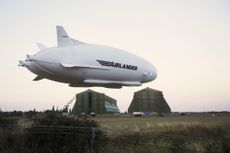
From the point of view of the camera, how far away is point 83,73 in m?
16.5

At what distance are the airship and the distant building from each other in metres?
62.0

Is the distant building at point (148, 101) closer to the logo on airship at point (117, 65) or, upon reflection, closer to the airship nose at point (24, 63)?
the logo on airship at point (117, 65)

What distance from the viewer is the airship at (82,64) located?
15898 millimetres

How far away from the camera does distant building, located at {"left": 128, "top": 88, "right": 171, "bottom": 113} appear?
3187 inches

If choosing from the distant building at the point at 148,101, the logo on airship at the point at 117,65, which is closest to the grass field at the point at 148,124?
the logo on airship at the point at 117,65

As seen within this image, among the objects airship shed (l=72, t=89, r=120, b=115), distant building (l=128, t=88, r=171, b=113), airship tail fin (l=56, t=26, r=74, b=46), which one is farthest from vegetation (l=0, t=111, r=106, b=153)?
distant building (l=128, t=88, r=171, b=113)

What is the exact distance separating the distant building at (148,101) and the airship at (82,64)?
6204 centimetres

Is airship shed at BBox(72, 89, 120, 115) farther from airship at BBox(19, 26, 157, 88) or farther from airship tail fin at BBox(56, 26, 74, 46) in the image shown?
airship tail fin at BBox(56, 26, 74, 46)

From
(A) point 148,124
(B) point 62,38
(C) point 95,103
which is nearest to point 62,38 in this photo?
(B) point 62,38

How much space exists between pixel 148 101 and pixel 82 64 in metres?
66.0

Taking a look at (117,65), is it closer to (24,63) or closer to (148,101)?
(24,63)

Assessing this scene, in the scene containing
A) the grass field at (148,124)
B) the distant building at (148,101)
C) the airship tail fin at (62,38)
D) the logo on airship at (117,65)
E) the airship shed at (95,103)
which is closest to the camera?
the logo on airship at (117,65)

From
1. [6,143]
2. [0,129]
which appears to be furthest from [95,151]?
[0,129]

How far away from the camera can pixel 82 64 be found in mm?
16281
